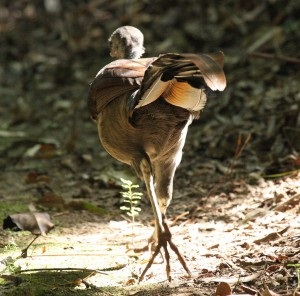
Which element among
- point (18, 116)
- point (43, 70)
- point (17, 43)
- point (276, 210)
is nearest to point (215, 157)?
point (276, 210)

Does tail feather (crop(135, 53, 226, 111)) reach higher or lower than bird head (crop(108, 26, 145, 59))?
lower

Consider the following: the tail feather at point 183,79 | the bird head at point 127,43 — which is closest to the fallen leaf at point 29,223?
the bird head at point 127,43

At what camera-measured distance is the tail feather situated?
99.3 inches

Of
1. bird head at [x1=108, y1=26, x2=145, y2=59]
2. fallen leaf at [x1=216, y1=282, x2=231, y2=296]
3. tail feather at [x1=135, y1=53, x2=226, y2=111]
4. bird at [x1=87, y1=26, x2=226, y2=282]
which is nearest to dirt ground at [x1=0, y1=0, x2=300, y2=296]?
fallen leaf at [x1=216, y1=282, x2=231, y2=296]

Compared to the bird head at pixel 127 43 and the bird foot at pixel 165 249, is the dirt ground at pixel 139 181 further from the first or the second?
the bird head at pixel 127 43

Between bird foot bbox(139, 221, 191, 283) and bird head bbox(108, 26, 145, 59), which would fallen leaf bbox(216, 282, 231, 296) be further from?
bird head bbox(108, 26, 145, 59)

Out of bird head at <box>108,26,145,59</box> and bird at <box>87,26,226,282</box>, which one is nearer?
bird at <box>87,26,226,282</box>

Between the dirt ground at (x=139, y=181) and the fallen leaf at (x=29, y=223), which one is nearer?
the dirt ground at (x=139, y=181)

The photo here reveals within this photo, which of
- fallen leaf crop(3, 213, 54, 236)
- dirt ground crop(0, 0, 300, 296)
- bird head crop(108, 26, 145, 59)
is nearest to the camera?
dirt ground crop(0, 0, 300, 296)

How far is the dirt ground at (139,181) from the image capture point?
326cm

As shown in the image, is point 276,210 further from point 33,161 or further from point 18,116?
point 18,116

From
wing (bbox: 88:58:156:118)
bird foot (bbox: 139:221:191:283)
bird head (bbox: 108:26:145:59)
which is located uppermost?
bird head (bbox: 108:26:145:59)

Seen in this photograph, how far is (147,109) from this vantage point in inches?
126

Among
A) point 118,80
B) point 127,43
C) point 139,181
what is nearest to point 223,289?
point 118,80
